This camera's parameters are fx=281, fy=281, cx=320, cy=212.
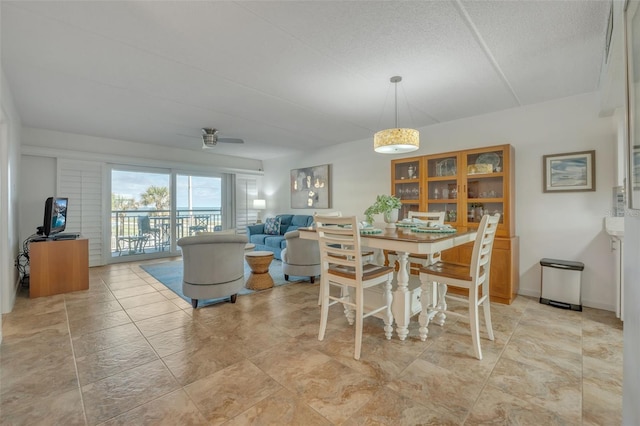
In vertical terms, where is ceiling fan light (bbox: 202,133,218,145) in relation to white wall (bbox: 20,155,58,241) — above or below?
above

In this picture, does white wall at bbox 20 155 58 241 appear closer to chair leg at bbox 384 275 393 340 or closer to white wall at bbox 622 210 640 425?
chair leg at bbox 384 275 393 340

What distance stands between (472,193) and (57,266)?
533 cm

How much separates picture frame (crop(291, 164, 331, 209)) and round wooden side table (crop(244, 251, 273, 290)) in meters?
2.41

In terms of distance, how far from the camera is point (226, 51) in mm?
2236

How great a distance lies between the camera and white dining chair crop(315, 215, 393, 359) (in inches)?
83.0

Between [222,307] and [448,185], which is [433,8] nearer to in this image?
[448,185]

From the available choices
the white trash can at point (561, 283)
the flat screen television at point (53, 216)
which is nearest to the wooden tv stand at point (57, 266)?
the flat screen television at point (53, 216)

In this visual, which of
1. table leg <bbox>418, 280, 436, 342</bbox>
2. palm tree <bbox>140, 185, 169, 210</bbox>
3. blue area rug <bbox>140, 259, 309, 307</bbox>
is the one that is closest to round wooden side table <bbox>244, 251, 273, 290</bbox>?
blue area rug <bbox>140, 259, 309, 307</bbox>

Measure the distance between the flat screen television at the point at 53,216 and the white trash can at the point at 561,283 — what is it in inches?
236

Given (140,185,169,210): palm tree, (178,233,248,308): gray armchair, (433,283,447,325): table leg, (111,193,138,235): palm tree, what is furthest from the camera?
(140,185,169,210): palm tree

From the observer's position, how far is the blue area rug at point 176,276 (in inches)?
139

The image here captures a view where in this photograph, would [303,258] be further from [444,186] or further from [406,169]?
[444,186]

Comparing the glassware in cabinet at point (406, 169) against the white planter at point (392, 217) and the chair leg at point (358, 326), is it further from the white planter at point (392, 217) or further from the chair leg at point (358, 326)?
the chair leg at point (358, 326)

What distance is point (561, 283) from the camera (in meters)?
3.04
